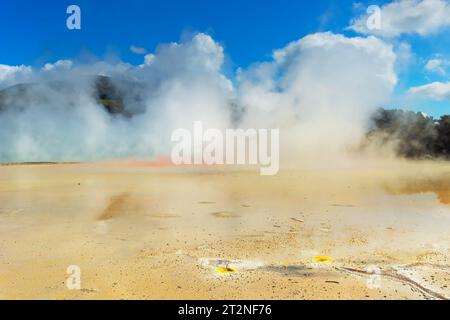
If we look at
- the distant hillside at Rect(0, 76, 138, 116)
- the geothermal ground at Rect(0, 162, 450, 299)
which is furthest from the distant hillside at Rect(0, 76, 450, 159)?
the geothermal ground at Rect(0, 162, 450, 299)

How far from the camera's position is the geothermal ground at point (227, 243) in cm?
570

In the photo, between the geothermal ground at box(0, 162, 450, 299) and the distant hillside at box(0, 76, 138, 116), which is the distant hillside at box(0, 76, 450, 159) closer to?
the distant hillside at box(0, 76, 138, 116)

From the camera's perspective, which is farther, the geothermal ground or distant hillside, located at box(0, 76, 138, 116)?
Answer: distant hillside, located at box(0, 76, 138, 116)

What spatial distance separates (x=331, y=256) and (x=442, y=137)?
33.6 meters

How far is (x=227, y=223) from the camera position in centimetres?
953

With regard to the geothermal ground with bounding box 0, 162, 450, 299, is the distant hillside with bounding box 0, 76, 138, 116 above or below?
above

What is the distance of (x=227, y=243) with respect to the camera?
25.9 feet

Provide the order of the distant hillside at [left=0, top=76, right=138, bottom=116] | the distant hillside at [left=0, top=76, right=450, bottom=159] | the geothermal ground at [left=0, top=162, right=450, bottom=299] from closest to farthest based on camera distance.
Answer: the geothermal ground at [left=0, top=162, right=450, bottom=299], the distant hillside at [left=0, top=76, right=450, bottom=159], the distant hillside at [left=0, top=76, right=138, bottom=116]

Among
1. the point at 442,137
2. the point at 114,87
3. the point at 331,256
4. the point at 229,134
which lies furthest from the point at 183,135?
the point at 331,256

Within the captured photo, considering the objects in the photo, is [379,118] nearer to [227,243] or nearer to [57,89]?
[57,89]

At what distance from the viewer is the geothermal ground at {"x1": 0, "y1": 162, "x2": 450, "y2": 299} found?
18.7ft

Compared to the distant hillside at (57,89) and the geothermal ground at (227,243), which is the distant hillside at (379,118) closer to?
the distant hillside at (57,89)

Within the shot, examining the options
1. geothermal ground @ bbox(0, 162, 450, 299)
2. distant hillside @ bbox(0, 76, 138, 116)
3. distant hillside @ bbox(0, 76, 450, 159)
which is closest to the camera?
geothermal ground @ bbox(0, 162, 450, 299)
